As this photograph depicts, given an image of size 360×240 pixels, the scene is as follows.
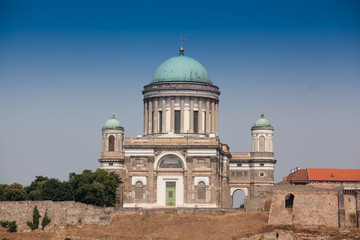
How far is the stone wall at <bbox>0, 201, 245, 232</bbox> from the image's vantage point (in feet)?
357

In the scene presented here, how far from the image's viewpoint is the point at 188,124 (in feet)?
445

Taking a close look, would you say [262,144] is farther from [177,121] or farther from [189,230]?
[189,230]

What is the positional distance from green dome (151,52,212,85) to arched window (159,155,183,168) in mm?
13620

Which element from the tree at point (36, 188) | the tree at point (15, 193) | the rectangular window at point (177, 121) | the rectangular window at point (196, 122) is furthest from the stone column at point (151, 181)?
the tree at point (15, 193)

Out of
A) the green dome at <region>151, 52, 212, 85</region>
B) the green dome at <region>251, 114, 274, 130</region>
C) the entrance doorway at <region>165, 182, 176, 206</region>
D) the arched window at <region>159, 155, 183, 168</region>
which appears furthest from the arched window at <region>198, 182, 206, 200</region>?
the green dome at <region>251, 114, 274, 130</region>

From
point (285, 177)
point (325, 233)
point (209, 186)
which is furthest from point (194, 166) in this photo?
point (285, 177)

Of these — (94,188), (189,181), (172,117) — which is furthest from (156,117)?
(94,188)

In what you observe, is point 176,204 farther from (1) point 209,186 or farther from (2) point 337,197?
(2) point 337,197

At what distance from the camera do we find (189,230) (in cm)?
10931

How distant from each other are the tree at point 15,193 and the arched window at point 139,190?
16.4m

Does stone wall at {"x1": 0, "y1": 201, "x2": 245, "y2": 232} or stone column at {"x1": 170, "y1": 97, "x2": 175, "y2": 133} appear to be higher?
stone column at {"x1": 170, "y1": 97, "x2": 175, "y2": 133}

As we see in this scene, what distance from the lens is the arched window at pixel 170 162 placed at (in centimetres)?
12938

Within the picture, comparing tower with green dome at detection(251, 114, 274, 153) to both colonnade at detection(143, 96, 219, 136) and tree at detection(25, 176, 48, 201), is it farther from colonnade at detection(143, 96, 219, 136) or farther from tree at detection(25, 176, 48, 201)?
tree at detection(25, 176, 48, 201)

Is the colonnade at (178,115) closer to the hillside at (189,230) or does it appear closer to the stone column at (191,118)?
the stone column at (191,118)
